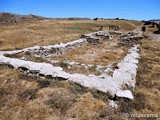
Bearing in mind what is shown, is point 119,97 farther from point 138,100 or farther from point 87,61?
point 87,61

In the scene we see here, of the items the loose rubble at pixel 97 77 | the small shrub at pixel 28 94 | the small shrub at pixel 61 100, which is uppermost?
the loose rubble at pixel 97 77

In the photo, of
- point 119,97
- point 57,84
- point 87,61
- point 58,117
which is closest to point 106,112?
point 119,97

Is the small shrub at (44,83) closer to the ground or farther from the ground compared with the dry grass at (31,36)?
farther from the ground

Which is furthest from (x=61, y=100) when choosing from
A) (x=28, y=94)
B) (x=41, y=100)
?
(x=28, y=94)

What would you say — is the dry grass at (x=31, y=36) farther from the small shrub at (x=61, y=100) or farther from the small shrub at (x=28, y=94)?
the small shrub at (x=61, y=100)

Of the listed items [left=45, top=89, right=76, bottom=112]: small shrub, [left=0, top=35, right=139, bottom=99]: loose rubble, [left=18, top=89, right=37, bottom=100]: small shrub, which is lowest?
[left=18, top=89, right=37, bottom=100]: small shrub

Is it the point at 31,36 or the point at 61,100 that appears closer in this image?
the point at 61,100

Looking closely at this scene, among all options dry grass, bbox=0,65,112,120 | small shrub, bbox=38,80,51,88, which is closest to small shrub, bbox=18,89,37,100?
dry grass, bbox=0,65,112,120

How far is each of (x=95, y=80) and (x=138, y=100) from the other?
187 centimetres

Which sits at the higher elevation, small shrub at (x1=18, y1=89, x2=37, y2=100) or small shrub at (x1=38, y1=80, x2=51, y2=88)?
small shrub at (x1=38, y1=80, x2=51, y2=88)

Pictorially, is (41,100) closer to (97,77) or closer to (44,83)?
A: (44,83)

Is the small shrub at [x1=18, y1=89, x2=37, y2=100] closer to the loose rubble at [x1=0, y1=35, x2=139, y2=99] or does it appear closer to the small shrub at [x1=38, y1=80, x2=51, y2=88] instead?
the small shrub at [x1=38, y1=80, x2=51, y2=88]

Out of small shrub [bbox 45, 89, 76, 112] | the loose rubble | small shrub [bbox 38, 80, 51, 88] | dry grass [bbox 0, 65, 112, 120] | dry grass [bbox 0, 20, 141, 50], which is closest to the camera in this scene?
dry grass [bbox 0, 65, 112, 120]

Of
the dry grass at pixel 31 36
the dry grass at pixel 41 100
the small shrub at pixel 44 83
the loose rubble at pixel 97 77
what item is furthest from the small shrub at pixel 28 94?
the dry grass at pixel 31 36
